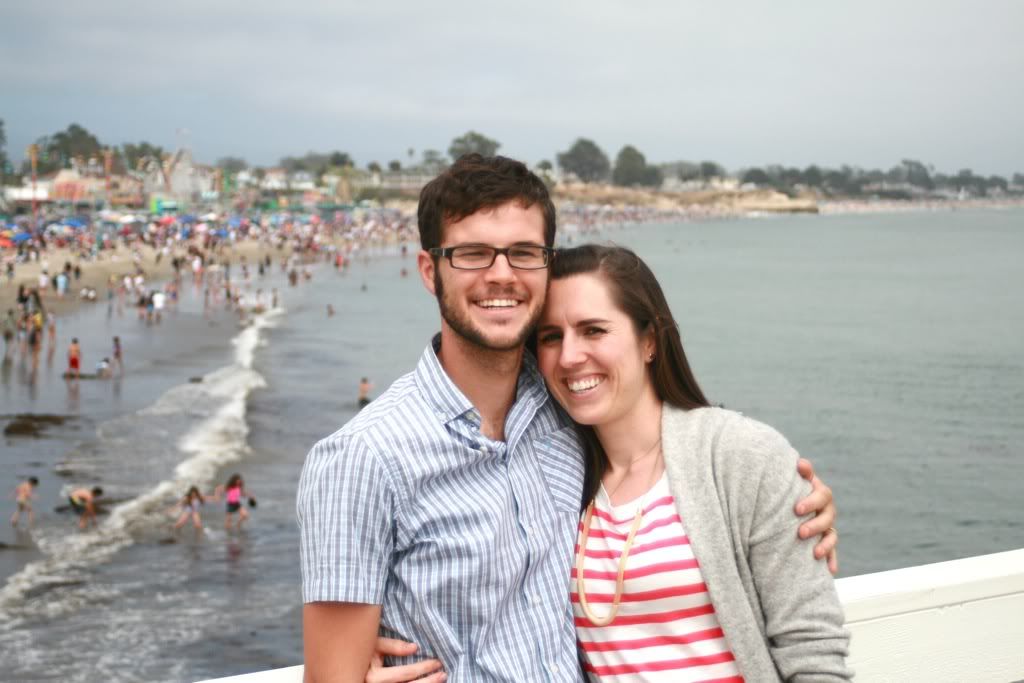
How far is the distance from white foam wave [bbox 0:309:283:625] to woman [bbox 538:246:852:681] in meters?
10.8

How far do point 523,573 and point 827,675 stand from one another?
0.61m

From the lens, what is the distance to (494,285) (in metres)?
2.23

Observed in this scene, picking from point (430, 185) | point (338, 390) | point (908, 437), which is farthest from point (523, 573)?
point (338, 390)

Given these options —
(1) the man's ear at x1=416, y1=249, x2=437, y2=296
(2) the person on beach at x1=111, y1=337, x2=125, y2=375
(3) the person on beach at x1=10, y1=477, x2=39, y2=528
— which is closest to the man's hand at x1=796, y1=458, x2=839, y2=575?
(1) the man's ear at x1=416, y1=249, x2=437, y2=296

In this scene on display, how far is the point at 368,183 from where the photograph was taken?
18550cm

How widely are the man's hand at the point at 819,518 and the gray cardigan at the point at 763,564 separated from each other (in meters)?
0.02

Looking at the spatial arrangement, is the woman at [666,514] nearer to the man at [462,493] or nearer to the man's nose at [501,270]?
the man at [462,493]

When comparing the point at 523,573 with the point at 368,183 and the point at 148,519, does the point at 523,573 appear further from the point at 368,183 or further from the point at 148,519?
the point at 368,183

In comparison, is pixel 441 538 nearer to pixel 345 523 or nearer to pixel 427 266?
pixel 345 523

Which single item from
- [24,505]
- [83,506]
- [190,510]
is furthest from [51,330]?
[190,510]

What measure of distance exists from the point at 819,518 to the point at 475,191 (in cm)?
96

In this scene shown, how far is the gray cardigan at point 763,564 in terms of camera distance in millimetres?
1937

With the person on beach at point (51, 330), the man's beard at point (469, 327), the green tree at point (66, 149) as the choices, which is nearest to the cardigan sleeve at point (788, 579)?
the man's beard at point (469, 327)

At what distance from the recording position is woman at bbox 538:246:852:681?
1.98 m
